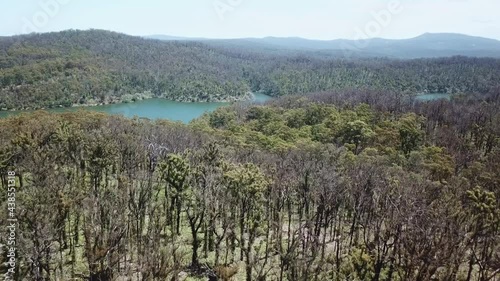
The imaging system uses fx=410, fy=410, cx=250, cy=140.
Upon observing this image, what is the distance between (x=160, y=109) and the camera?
531ft

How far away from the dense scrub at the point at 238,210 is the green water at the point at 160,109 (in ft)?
242

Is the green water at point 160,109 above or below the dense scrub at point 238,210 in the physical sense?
below

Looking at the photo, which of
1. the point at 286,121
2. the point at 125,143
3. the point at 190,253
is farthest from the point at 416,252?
the point at 286,121

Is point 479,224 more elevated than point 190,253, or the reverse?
point 479,224

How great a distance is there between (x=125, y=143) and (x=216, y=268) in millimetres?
26365

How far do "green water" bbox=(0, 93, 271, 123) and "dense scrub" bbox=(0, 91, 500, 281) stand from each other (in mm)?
73877

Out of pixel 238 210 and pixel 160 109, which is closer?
pixel 238 210

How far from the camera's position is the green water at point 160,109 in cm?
14625

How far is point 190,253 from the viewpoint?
36188mm

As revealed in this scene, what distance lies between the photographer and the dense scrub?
1014 inches

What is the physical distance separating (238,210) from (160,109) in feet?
417

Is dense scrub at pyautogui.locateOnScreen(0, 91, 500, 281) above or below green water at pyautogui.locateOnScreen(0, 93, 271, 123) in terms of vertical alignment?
above

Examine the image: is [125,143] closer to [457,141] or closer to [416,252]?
[416,252]

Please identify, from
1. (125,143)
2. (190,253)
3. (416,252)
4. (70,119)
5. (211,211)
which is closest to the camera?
(416,252)
